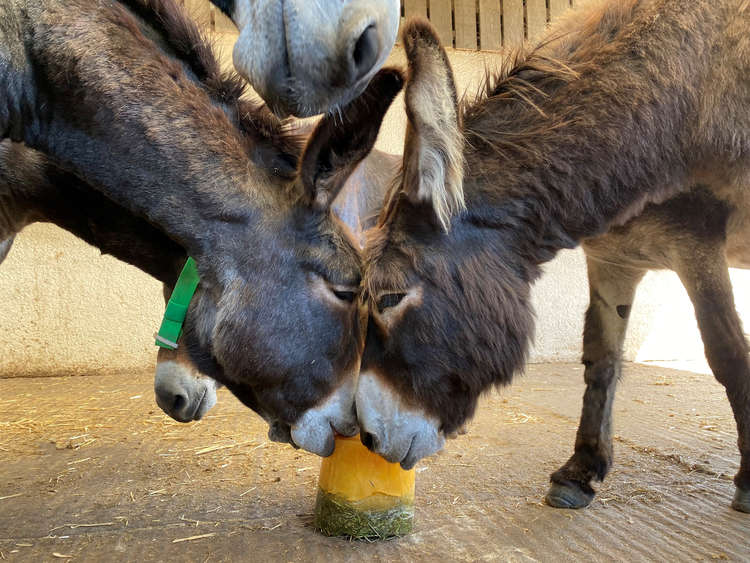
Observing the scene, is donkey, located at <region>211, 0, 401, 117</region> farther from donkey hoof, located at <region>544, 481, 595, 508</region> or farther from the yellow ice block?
donkey hoof, located at <region>544, 481, 595, 508</region>

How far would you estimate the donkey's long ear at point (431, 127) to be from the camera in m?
1.72

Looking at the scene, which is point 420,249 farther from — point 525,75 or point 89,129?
point 89,129

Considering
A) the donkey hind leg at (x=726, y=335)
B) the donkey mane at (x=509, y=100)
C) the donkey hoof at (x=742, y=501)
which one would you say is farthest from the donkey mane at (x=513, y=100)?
the donkey hoof at (x=742, y=501)

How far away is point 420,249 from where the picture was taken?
6.23 ft

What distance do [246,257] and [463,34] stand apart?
187 inches

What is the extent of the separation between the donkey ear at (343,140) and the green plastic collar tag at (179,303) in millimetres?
412

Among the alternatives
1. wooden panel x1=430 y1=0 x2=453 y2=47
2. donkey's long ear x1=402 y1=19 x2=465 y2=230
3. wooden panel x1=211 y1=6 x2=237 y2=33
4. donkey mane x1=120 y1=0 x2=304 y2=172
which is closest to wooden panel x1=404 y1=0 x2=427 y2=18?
wooden panel x1=430 y1=0 x2=453 y2=47

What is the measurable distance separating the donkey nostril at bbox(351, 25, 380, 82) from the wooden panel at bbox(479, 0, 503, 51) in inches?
196

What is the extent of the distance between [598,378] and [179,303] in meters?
1.75

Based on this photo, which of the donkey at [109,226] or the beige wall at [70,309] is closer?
the donkey at [109,226]

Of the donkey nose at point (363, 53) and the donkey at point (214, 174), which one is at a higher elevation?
the donkey nose at point (363, 53)

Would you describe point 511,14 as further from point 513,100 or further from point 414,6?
point 513,100

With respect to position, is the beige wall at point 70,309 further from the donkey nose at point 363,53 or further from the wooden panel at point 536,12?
the donkey nose at point 363,53

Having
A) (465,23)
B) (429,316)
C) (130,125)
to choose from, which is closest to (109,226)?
(130,125)
